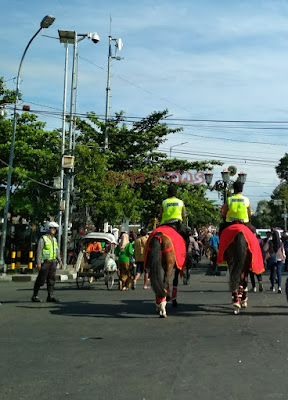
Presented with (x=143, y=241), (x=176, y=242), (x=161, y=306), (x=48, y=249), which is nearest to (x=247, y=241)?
(x=176, y=242)

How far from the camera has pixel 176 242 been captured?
35.9 ft

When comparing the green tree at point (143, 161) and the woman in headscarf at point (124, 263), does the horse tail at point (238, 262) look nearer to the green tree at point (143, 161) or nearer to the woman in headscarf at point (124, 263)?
the woman in headscarf at point (124, 263)

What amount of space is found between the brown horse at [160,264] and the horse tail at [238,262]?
43.5 inches

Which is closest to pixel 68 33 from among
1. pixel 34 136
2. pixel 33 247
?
pixel 34 136

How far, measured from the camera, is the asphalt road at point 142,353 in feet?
18.0

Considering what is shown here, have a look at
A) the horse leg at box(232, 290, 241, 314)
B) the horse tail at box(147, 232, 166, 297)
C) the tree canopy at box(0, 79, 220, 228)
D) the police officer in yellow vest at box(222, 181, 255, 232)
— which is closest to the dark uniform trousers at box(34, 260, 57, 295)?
the horse tail at box(147, 232, 166, 297)

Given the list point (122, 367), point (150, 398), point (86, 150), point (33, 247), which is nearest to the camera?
point (150, 398)

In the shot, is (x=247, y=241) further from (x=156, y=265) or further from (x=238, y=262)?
(x=156, y=265)

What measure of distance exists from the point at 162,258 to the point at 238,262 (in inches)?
54.9

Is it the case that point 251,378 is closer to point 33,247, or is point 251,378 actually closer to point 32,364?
point 32,364

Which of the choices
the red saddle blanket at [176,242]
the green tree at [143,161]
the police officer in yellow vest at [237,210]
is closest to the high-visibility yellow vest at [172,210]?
the red saddle blanket at [176,242]

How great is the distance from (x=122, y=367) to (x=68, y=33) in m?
25.5

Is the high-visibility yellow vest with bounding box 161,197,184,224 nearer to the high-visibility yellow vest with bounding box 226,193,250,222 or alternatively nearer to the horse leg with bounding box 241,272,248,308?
the high-visibility yellow vest with bounding box 226,193,250,222

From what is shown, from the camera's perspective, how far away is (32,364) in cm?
658
